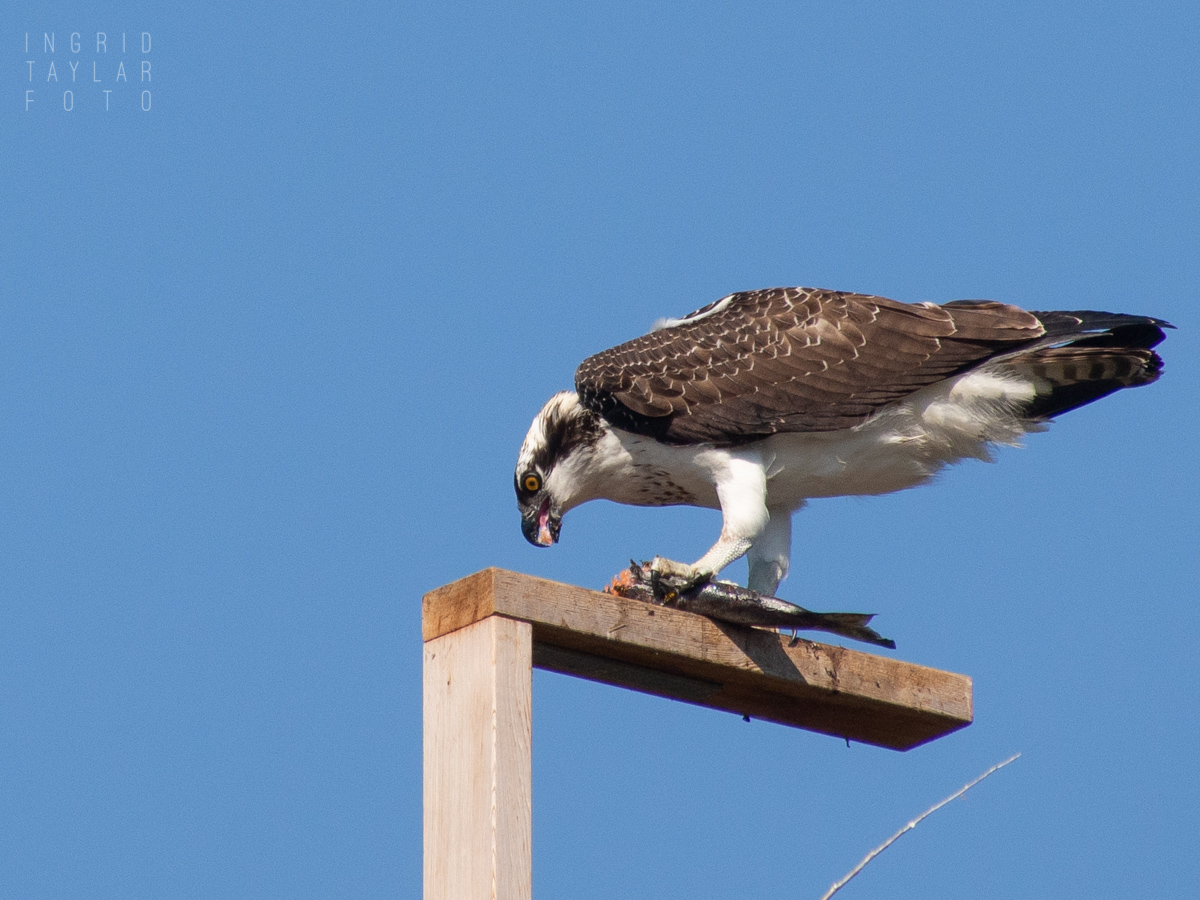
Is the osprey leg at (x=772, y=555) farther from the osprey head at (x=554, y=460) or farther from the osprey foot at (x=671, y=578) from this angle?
the osprey foot at (x=671, y=578)

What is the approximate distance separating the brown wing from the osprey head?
11cm

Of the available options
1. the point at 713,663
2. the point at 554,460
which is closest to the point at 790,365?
the point at 554,460

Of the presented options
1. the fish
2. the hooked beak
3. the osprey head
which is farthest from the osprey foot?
the hooked beak

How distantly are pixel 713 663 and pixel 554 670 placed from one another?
597 millimetres

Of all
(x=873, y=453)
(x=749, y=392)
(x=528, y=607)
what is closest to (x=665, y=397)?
(x=749, y=392)

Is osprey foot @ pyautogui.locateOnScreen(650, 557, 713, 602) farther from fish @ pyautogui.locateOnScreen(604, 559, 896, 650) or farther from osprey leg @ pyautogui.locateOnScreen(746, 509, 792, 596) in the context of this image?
osprey leg @ pyautogui.locateOnScreen(746, 509, 792, 596)

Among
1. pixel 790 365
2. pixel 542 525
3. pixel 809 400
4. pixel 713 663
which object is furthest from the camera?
pixel 542 525

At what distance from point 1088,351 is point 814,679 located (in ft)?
7.03

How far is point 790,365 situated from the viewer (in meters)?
7.19

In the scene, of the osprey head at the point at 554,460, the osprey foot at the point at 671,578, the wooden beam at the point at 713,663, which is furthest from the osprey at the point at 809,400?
the wooden beam at the point at 713,663

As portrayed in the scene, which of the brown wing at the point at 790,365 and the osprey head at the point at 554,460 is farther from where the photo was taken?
the osprey head at the point at 554,460

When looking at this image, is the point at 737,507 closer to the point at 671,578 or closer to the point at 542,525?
the point at 671,578

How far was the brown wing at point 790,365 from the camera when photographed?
7.05m

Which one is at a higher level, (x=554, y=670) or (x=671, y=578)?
(x=671, y=578)
